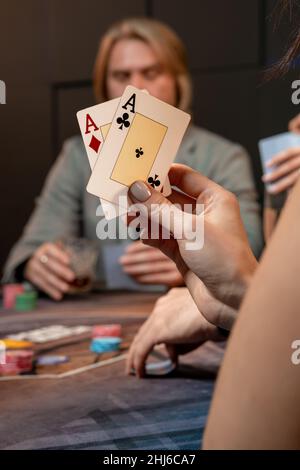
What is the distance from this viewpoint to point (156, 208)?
34.4 inches

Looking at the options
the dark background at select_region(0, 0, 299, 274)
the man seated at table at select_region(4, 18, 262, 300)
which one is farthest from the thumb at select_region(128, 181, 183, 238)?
the dark background at select_region(0, 0, 299, 274)

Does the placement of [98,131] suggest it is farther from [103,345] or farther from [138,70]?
[138,70]

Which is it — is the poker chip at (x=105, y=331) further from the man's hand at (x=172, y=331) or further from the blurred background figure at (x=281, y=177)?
the blurred background figure at (x=281, y=177)

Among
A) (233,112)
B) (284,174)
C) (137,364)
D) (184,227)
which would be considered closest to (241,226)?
(184,227)

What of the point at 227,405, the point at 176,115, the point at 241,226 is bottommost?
the point at 227,405

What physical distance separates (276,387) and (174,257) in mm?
415

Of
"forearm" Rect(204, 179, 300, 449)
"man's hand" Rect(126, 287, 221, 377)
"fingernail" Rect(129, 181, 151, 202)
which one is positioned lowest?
"man's hand" Rect(126, 287, 221, 377)

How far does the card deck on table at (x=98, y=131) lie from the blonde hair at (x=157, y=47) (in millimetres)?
2204

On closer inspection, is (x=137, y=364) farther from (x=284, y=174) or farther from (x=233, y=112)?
(x=233, y=112)

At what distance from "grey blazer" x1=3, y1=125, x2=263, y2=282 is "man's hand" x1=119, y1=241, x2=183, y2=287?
0.46m

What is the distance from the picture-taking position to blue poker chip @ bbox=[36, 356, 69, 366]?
4.45ft

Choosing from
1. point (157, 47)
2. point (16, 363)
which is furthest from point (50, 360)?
point (157, 47)

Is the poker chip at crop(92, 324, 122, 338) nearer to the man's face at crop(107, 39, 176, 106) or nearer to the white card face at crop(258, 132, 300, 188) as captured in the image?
the white card face at crop(258, 132, 300, 188)
